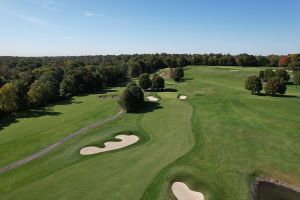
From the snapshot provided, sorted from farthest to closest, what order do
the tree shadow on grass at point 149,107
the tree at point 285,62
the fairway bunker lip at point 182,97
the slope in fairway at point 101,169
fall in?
the tree at point 285,62
the fairway bunker lip at point 182,97
the tree shadow on grass at point 149,107
the slope in fairway at point 101,169

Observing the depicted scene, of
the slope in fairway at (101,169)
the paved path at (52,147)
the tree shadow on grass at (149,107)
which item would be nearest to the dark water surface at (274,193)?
the slope in fairway at (101,169)

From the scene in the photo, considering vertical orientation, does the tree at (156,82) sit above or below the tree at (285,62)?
below

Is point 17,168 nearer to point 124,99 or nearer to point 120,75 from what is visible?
point 124,99

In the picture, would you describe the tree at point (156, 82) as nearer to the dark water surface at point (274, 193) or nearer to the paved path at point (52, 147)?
the paved path at point (52, 147)

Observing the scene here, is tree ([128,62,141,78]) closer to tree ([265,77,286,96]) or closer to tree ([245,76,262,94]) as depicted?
tree ([245,76,262,94])

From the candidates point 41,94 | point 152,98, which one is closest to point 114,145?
point 152,98

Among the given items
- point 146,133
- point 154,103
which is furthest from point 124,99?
point 146,133

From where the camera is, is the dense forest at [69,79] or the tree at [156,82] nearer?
the dense forest at [69,79]
